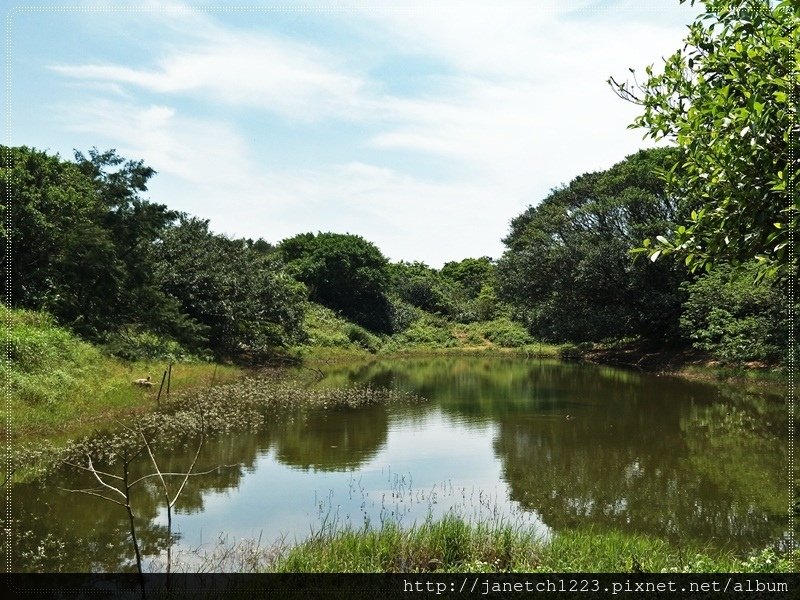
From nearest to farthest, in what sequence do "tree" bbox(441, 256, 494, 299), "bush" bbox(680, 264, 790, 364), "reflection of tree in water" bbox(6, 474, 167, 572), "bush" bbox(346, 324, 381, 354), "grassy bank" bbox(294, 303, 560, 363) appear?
"reflection of tree in water" bbox(6, 474, 167, 572) < "bush" bbox(680, 264, 790, 364) < "grassy bank" bbox(294, 303, 560, 363) < "bush" bbox(346, 324, 381, 354) < "tree" bbox(441, 256, 494, 299)

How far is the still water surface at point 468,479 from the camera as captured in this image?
998 cm

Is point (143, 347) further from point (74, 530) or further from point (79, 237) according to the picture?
point (74, 530)

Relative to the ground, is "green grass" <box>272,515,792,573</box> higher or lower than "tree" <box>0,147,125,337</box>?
lower

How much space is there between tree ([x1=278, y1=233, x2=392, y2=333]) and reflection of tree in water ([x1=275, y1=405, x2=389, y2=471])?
33.6m

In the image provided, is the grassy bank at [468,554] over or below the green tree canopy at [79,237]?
below

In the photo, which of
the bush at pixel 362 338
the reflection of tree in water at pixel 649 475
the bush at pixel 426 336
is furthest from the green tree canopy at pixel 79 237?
the bush at pixel 426 336

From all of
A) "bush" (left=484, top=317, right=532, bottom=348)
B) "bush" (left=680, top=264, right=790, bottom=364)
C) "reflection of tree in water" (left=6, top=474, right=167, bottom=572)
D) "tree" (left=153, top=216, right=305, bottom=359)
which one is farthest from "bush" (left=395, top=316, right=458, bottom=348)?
"reflection of tree in water" (left=6, top=474, right=167, bottom=572)

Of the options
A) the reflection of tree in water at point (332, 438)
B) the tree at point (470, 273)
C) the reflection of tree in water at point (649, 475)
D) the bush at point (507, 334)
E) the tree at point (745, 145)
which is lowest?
the reflection of tree in water at point (332, 438)

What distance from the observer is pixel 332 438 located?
17.7 meters

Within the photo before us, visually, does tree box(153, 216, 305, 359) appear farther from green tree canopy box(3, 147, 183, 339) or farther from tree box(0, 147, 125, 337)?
tree box(0, 147, 125, 337)

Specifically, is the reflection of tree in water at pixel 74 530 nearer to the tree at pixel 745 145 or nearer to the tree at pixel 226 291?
the tree at pixel 745 145

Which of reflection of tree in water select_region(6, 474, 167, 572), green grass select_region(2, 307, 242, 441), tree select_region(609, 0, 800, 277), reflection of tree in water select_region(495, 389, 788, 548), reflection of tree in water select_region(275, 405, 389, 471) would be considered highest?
tree select_region(609, 0, 800, 277)

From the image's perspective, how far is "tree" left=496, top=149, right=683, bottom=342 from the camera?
37.6 metres

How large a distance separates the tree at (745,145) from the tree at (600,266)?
29.4m
